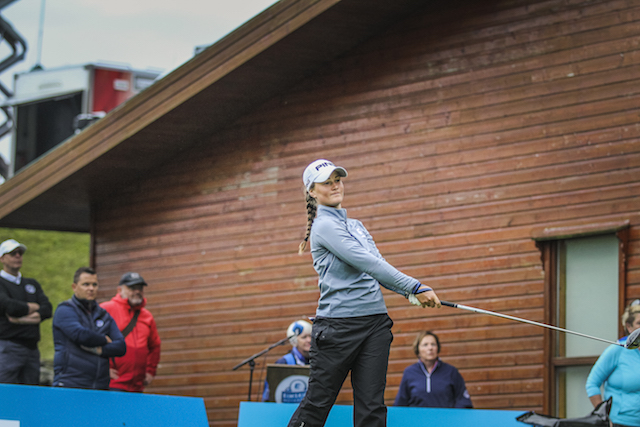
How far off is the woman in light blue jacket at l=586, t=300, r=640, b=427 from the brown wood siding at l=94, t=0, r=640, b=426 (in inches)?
51.6

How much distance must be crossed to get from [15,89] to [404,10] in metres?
8.08

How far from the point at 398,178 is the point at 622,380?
3.52 m

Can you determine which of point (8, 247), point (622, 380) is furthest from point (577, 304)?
point (8, 247)

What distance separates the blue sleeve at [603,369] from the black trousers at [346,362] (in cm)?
251

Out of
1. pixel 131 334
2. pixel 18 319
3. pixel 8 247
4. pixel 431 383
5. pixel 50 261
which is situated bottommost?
pixel 431 383

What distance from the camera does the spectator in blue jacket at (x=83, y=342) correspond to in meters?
7.25

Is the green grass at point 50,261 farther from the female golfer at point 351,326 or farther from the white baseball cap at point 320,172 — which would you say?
the female golfer at point 351,326

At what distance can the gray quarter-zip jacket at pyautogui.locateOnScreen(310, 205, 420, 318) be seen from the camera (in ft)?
14.8

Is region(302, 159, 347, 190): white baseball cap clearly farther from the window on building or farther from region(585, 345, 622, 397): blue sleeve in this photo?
the window on building

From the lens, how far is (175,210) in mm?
10805

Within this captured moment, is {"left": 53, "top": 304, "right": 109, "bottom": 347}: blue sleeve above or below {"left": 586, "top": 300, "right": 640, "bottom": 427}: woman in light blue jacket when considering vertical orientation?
above

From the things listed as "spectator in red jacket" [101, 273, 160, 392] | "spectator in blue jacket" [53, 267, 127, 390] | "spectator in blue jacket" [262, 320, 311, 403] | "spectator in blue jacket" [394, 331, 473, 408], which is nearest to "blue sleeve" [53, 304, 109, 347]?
"spectator in blue jacket" [53, 267, 127, 390]

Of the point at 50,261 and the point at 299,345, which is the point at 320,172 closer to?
the point at 299,345

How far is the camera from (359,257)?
4.54m
